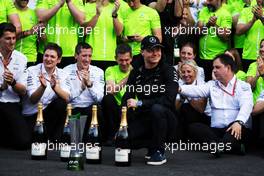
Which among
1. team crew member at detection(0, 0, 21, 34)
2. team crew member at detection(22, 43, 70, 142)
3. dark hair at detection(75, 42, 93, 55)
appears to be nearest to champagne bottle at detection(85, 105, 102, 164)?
team crew member at detection(22, 43, 70, 142)

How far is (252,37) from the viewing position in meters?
9.68

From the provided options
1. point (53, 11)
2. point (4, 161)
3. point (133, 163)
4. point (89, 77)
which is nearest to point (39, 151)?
point (4, 161)

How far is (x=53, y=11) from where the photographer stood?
9609mm

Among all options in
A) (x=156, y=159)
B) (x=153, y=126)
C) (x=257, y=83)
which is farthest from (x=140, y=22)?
(x=156, y=159)

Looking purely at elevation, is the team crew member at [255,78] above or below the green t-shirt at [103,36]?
below

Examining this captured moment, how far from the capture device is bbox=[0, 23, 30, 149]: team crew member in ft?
28.9

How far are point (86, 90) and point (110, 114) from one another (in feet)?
1.49

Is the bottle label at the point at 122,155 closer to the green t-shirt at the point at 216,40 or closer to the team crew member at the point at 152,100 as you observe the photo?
the team crew member at the point at 152,100

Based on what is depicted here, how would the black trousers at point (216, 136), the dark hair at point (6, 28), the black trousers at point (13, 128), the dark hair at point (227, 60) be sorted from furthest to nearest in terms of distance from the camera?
the dark hair at point (6, 28) → the black trousers at point (13, 128) → the dark hair at point (227, 60) → the black trousers at point (216, 136)

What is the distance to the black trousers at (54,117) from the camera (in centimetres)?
902

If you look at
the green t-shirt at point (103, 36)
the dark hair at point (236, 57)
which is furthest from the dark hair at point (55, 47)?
the dark hair at point (236, 57)

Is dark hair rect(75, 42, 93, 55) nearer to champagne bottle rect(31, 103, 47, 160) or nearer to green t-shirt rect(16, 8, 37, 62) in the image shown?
green t-shirt rect(16, 8, 37, 62)

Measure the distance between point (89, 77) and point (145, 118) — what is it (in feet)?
5.11

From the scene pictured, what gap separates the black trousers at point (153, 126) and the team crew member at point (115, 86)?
1.14m
